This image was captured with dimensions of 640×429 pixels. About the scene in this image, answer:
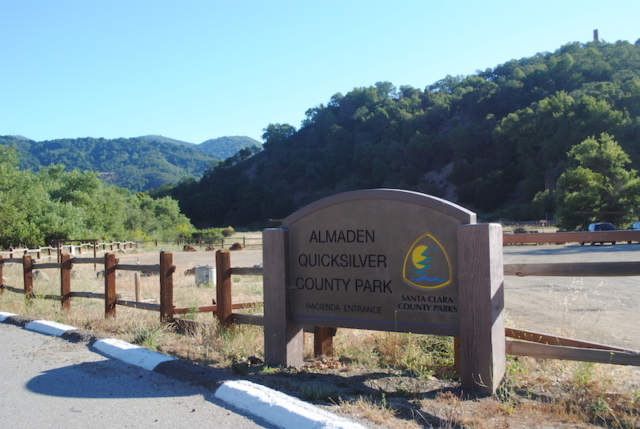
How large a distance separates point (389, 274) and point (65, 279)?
7.29 meters

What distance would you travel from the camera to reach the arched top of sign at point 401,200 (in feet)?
14.7

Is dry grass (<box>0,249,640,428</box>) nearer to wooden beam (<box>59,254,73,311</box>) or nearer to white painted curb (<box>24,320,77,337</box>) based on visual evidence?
white painted curb (<box>24,320,77,337</box>)

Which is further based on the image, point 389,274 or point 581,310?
point 581,310

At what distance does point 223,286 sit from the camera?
22.2ft

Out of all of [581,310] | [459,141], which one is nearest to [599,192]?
[581,310]

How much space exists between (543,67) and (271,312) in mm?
110465

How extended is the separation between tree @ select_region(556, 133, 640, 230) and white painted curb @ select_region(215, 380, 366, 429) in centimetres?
4083

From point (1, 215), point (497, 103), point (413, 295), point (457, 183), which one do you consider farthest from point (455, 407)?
point (497, 103)

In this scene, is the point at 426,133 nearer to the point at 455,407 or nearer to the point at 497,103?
the point at 497,103

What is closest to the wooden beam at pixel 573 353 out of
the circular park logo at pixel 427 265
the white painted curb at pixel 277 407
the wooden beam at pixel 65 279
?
the circular park logo at pixel 427 265

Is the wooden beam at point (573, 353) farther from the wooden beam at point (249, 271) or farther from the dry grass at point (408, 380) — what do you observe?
the wooden beam at point (249, 271)

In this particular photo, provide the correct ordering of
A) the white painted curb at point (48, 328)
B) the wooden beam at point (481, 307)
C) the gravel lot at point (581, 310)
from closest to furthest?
the wooden beam at point (481, 307)
the gravel lot at point (581, 310)
the white painted curb at point (48, 328)

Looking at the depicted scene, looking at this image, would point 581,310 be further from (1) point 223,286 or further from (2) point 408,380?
(1) point 223,286

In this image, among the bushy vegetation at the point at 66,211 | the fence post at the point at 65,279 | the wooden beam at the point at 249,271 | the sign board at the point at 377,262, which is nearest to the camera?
the sign board at the point at 377,262
